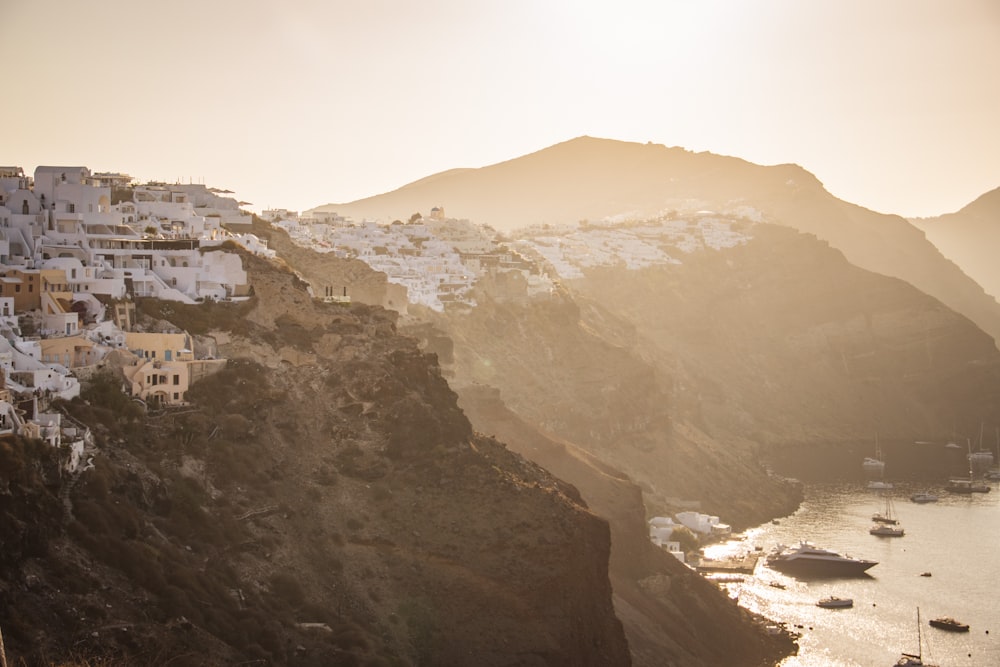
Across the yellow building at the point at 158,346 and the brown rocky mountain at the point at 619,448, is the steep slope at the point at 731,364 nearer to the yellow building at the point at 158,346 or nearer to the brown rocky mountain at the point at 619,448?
the brown rocky mountain at the point at 619,448

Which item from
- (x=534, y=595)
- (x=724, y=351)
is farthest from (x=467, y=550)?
(x=724, y=351)

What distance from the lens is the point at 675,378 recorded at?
132375mm

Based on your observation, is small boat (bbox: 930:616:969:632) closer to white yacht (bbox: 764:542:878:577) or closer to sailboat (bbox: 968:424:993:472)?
white yacht (bbox: 764:542:878:577)

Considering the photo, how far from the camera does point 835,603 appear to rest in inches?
3017

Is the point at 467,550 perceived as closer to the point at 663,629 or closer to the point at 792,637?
the point at 663,629

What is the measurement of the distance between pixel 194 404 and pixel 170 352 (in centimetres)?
193

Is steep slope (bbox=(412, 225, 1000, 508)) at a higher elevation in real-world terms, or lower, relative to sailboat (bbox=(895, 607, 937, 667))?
higher

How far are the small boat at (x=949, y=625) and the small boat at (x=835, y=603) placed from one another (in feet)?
15.5

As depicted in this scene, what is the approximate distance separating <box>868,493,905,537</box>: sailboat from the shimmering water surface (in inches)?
25.8

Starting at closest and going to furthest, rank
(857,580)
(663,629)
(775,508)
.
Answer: (663,629)
(857,580)
(775,508)

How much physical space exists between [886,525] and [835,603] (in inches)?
874

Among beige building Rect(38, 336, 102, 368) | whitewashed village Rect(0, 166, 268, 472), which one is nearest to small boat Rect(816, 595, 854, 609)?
whitewashed village Rect(0, 166, 268, 472)

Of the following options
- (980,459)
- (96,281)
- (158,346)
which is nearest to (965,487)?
(980,459)

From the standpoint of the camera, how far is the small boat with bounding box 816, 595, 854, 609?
76.6 m
